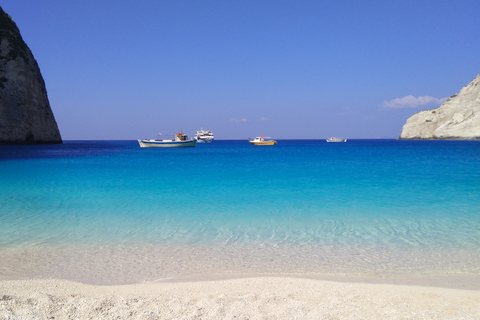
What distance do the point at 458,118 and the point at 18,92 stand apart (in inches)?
4132

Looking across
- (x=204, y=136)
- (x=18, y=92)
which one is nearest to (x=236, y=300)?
(x=18, y=92)

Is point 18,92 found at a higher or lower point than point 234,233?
higher

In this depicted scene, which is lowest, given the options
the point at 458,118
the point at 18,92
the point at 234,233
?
the point at 234,233

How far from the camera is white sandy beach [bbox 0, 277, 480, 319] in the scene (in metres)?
3.89

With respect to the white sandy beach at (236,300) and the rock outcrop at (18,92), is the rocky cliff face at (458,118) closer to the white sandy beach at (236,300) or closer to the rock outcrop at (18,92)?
the rock outcrop at (18,92)

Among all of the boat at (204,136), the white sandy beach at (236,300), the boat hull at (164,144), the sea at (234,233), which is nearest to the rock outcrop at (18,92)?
the boat hull at (164,144)

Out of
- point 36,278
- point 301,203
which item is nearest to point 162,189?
point 301,203

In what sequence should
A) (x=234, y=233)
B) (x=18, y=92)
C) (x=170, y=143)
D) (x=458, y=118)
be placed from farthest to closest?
(x=458, y=118)
(x=170, y=143)
(x=18, y=92)
(x=234, y=233)

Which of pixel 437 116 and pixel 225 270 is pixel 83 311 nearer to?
pixel 225 270

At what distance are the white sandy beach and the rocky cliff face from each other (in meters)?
103

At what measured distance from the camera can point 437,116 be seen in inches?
4294

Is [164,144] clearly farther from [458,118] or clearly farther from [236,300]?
[458,118]

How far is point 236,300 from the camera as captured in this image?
429cm

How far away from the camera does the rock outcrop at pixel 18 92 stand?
52.2 meters
